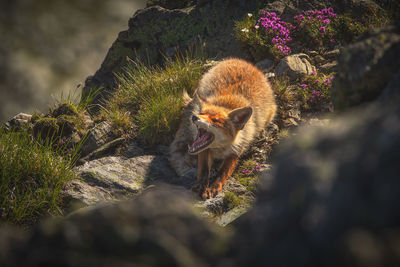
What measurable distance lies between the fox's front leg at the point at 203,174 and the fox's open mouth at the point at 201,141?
0.80ft

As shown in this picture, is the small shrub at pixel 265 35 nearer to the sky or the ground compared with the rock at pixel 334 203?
nearer to the sky

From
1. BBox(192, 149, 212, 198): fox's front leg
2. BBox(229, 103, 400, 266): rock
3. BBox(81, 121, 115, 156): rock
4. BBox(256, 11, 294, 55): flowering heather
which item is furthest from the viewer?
BBox(256, 11, 294, 55): flowering heather

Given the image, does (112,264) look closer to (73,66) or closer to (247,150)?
(247,150)

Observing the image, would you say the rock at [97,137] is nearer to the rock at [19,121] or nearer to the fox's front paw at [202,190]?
the rock at [19,121]

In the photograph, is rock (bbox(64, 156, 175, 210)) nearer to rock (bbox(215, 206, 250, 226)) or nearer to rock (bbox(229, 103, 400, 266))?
rock (bbox(215, 206, 250, 226))

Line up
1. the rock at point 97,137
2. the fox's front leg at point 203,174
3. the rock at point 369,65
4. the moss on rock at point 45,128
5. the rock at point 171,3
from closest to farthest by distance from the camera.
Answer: the rock at point 369,65 → the fox's front leg at point 203,174 → the moss on rock at point 45,128 → the rock at point 97,137 → the rock at point 171,3

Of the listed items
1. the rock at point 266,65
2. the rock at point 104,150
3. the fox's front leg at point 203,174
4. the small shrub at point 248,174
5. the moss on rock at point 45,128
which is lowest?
the small shrub at point 248,174

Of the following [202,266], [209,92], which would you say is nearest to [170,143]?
[209,92]

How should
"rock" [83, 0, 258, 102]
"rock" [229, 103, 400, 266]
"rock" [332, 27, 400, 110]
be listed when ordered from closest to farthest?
1. "rock" [229, 103, 400, 266]
2. "rock" [332, 27, 400, 110]
3. "rock" [83, 0, 258, 102]

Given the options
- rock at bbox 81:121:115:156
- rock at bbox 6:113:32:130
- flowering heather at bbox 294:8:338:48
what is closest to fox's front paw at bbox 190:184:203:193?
rock at bbox 81:121:115:156

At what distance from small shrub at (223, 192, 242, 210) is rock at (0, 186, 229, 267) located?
286 cm

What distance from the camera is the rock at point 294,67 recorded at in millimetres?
6473

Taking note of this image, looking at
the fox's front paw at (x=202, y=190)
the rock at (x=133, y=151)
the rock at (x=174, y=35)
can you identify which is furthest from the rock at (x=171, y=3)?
the fox's front paw at (x=202, y=190)

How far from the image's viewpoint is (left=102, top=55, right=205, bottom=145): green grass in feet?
18.8
